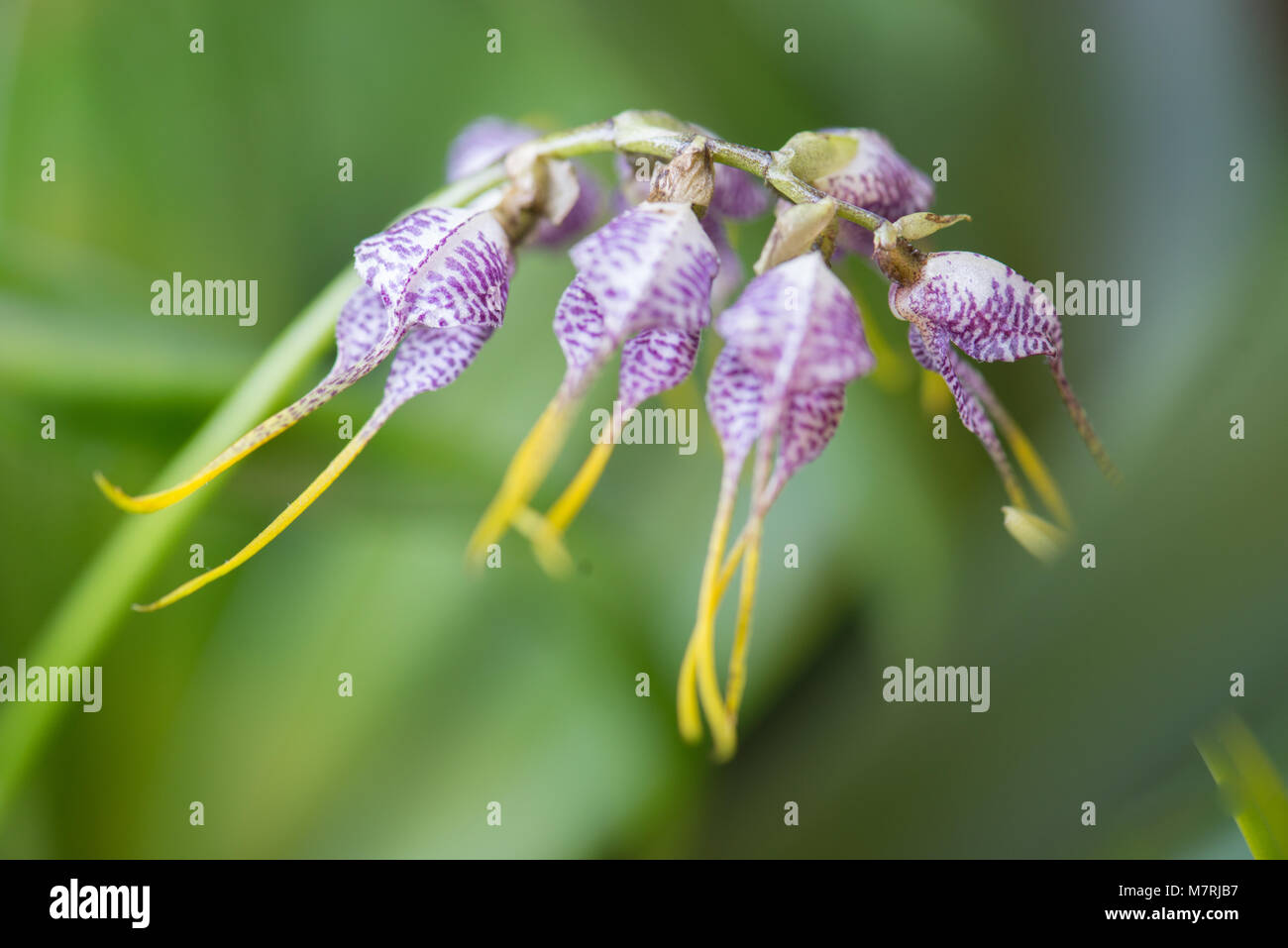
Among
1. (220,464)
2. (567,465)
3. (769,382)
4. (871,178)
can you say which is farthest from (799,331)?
(567,465)

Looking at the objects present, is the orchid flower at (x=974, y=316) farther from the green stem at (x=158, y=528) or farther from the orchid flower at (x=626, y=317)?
the green stem at (x=158, y=528)

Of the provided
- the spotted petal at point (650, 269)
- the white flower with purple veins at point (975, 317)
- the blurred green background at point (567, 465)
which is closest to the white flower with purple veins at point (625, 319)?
the spotted petal at point (650, 269)

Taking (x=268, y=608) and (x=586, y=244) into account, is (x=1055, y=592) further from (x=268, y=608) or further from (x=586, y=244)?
(x=268, y=608)

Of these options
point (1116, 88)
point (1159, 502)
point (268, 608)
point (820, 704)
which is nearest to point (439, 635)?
point (268, 608)

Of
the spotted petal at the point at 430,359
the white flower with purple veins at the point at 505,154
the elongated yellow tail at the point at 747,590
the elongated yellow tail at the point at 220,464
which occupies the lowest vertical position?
the elongated yellow tail at the point at 747,590

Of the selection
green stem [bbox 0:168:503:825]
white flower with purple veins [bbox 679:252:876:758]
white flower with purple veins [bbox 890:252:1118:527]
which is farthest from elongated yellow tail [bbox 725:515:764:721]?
green stem [bbox 0:168:503:825]

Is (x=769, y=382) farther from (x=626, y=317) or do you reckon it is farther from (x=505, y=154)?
(x=505, y=154)

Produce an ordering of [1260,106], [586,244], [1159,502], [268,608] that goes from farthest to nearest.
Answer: [268,608]
[1260,106]
[1159,502]
[586,244]
